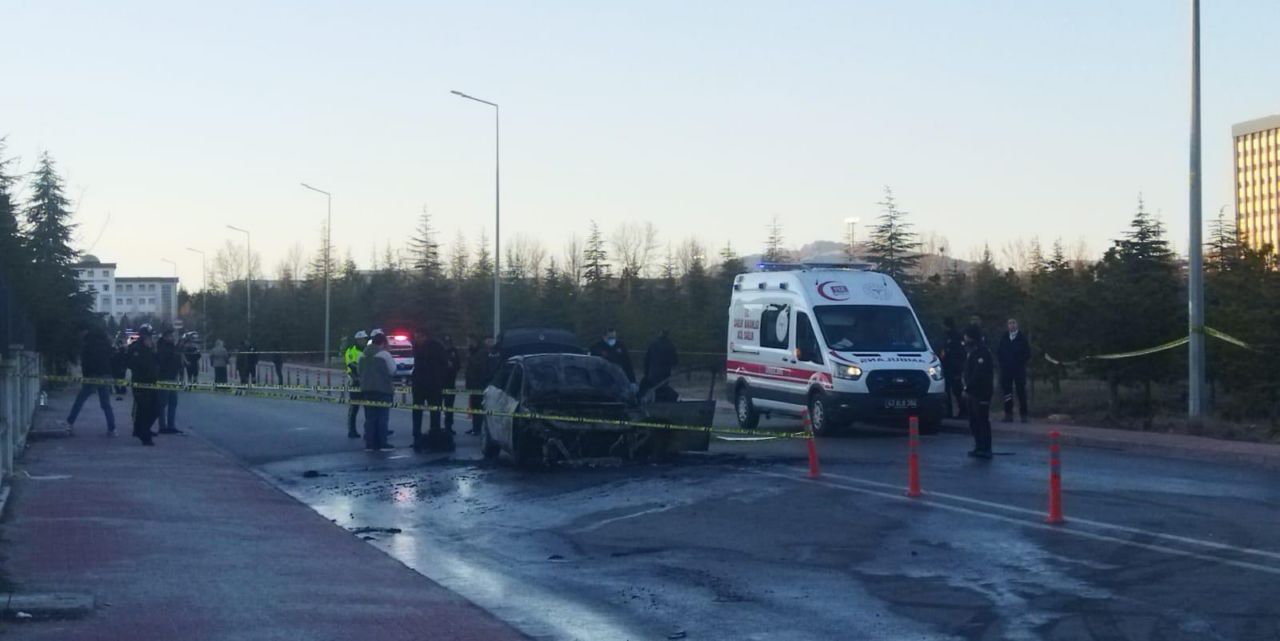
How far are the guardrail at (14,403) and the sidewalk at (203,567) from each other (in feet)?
1.42

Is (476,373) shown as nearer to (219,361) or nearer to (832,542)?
(832,542)

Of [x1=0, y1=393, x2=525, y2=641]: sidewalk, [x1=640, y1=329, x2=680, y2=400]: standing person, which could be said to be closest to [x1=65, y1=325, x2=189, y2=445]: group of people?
[x1=0, y1=393, x2=525, y2=641]: sidewalk

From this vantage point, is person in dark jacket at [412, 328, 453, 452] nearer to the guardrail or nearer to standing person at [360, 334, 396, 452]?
standing person at [360, 334, 396, 452]

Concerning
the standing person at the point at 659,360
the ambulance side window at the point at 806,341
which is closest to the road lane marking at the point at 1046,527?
the ambulance side window at the point at 806,341

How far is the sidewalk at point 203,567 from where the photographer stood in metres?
8.57

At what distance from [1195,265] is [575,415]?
10364 mm

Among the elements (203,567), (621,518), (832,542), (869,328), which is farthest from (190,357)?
(832,542)

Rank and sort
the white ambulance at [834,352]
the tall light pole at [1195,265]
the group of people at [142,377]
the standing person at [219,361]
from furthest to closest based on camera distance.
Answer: the standing person at [219,361] → the white ambulance at [834,352] → the group of people at [142,377] → the tall light pole at [1195,265]

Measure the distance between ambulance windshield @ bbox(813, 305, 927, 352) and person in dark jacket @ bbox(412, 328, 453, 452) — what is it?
609 cm

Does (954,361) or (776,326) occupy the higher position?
(776,326)

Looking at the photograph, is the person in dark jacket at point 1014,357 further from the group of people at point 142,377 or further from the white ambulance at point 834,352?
the group of people at point 142,377

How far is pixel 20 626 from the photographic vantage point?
840 cm

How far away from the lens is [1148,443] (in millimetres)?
19906

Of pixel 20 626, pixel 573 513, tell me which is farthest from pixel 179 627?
pixel 573 513
